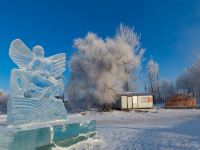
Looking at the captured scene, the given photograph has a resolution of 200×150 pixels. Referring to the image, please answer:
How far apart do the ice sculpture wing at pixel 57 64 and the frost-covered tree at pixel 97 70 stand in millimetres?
20829

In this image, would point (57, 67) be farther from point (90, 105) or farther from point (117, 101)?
point (117, 101)

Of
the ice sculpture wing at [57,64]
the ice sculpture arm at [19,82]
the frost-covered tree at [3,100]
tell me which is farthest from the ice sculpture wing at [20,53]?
the frost-covered tree at [3,100]

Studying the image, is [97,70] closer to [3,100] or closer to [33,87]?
[33,87]

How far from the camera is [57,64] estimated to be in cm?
1130

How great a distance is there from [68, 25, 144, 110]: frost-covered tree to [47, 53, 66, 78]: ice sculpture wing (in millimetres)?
20829

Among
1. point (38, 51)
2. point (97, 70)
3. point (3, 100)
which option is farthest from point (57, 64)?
point (3, 100)

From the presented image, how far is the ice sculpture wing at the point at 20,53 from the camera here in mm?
9523

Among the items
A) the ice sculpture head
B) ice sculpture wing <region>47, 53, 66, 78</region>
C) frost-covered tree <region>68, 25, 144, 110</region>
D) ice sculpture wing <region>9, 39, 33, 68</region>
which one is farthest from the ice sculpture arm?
frost-covered tree <region>68, 25, 144, 110</region>

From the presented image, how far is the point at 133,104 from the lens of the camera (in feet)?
121

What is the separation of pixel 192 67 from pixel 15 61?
166ft

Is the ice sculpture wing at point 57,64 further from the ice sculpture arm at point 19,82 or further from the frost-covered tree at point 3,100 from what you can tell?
the frost-covered tree at point 3,100

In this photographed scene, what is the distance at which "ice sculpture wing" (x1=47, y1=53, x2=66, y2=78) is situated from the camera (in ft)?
36.1

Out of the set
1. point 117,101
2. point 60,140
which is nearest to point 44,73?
point 60,140

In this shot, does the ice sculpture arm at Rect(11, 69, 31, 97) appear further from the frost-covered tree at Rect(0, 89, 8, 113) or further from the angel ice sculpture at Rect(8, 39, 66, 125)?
Result: the frost-covered tree at Rect(0, 89, 8, 113)
